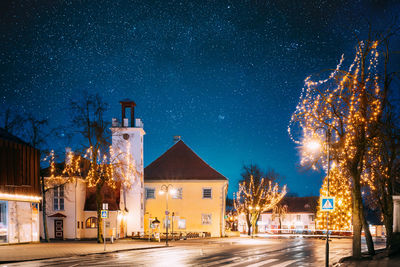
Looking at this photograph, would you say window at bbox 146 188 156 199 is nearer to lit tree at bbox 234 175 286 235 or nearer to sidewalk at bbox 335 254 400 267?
lit tree at bbox 234 175 286 235

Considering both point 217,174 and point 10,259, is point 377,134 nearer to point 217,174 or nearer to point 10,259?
point 10,259

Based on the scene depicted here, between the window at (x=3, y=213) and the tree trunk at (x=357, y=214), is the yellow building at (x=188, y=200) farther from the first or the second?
the tree trunk at (x=357, y=214)

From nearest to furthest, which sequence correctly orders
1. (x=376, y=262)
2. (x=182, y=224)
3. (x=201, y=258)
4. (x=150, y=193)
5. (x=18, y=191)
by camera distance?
1. (x=376, y=262)
2. (x=201, y=258)
3. (x=18, y=191)
4. (x=182, y=224)
5. (x=150, y=193)

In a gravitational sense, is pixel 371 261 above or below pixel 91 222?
above

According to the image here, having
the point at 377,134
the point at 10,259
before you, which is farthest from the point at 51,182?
the point at 377,134

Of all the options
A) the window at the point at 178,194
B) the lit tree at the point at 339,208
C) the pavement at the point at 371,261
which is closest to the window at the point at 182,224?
the window at the point at 178,194

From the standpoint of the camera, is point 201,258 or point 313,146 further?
point 201,258

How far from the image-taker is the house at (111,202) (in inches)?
1893

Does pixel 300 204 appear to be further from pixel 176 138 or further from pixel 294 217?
pixel 176 138

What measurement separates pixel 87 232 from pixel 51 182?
6.63 metres

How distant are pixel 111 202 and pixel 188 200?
10.9 meters

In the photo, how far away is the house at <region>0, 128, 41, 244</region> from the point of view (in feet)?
113

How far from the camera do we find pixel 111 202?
50.7 m

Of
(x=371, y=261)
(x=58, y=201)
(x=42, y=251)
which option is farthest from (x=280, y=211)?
(x=371, y=261)
